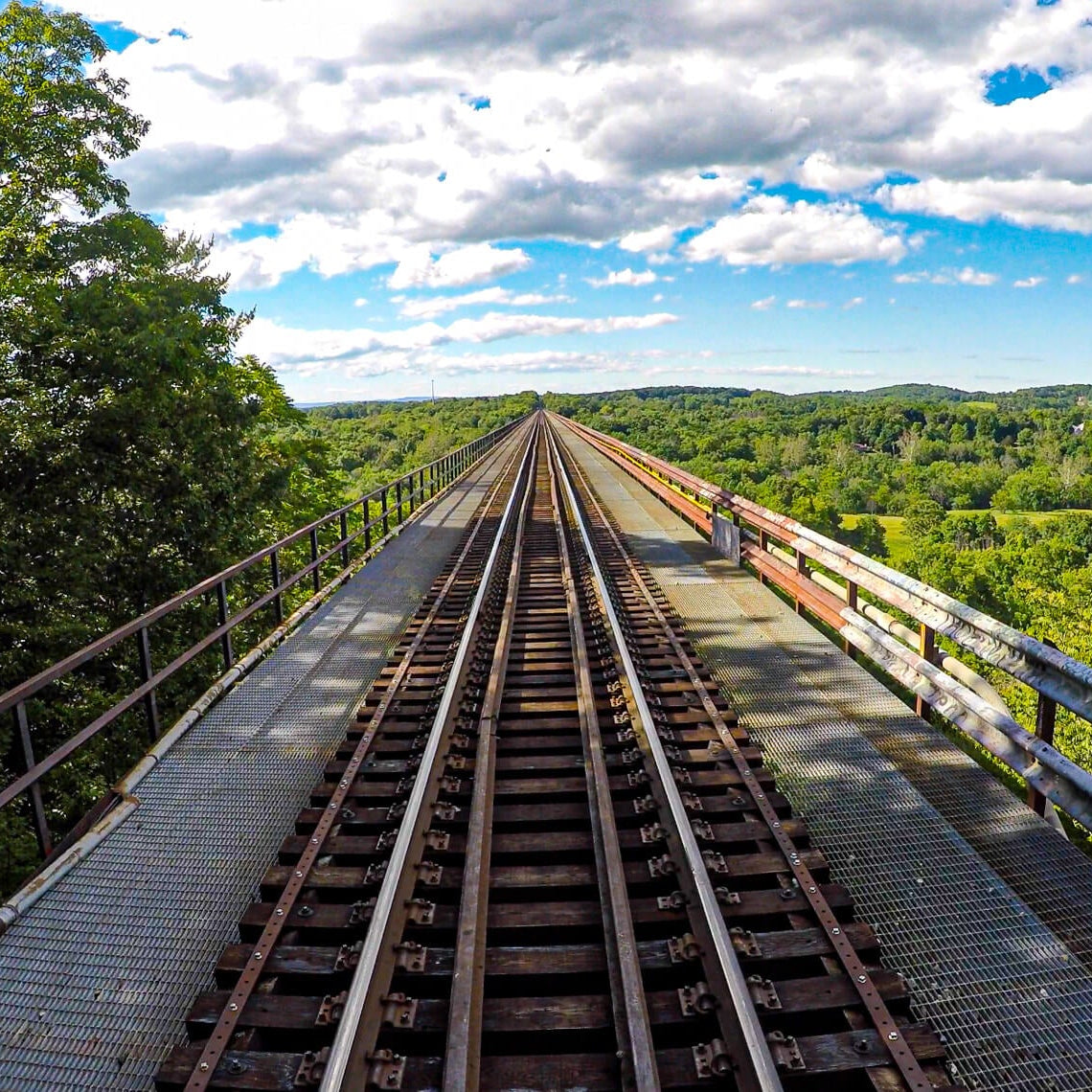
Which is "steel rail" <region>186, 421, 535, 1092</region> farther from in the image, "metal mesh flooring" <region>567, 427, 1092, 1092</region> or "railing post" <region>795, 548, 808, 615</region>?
"railing post" <region>795, 548, 808, 615</region>

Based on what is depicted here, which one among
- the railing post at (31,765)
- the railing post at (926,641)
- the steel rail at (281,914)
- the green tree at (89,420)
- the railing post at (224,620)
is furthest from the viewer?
the green tree at (89,420)

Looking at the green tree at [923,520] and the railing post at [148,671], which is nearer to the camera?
the railing post at [148,671]

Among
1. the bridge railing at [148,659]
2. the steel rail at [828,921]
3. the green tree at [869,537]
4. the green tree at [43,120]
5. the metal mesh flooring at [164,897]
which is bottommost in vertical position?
the green tree at [869,537]

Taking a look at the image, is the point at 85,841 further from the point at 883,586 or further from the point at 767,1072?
the point at 883,586

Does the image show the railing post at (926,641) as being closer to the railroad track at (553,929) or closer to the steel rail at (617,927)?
the railroad track at (553,929)

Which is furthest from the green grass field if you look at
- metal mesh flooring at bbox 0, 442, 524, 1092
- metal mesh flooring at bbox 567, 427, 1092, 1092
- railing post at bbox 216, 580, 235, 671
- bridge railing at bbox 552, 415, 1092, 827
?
metal mesh flooring at bbox 0, 442, 524, 1092

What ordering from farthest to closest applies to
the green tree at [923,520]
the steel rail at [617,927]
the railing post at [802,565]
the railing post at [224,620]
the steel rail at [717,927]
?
1. the green tree at [923,520]
2. the railing post at [802,565]
3. the railing post at [224,620]
4. the steel rail at [617,927]
5. the steel rail at [717,927]

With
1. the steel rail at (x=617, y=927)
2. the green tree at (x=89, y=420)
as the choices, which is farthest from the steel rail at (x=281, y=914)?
the green tree at (x=89, y=420)
